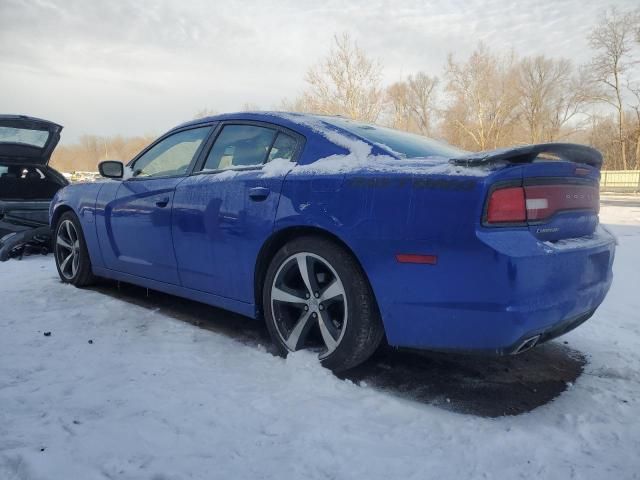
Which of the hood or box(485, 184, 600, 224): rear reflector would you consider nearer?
box(485, 184, 600, 224): rear reflector

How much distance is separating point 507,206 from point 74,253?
4.02 m

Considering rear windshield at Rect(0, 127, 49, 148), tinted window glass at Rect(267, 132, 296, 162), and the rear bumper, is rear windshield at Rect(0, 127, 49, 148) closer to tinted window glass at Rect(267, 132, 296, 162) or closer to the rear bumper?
tinted window glass at Rect(267, 132, 296, 162)

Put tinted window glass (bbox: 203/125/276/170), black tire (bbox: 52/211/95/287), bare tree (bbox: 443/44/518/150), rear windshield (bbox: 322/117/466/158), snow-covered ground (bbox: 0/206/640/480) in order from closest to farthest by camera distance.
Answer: snow-covered ground (bbox: 0/206/640/480)
rear windshield (bbox: 322/117/466/158)
tinted window glass (bbox: 203/125/276/170)
black tire (bbox: 52/211/95/287)
bare tree (bbox: 443/44/518/150)

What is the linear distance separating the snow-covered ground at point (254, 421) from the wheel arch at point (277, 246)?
39cm

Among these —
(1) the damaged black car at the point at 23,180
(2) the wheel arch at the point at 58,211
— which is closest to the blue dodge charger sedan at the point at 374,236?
(2) the wheel arch at the point at 58,211

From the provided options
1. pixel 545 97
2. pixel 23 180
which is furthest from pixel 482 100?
pixel 23 180

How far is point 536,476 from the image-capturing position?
1.67 metres

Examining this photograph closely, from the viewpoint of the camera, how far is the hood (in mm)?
5842

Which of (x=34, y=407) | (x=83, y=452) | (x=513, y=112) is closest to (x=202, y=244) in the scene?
(x=34, y=407)

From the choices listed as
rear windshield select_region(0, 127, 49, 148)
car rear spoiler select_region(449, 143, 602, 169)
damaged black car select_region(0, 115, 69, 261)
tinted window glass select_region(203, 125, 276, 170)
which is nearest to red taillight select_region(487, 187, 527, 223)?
car rear spoiler select_region(449, 143, 602, 169)

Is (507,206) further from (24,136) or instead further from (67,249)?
(24,136)

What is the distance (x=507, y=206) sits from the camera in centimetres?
201

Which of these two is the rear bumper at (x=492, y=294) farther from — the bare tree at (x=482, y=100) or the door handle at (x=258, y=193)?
the bare tree at (x=482, y=100)

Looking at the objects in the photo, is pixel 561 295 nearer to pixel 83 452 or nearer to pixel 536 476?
pixel 536 476
